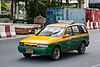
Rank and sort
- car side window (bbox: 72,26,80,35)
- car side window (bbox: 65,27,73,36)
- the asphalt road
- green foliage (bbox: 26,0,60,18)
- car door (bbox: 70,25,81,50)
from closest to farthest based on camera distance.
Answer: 1. the asphalt road
2. car side window (bbox: 65,27,73,36)
3. car door (bbox: 70,25,81,50)
4. car side window (bbox: 72,26,80,35)
5. green foliage (bbox: 26,0,60,18)

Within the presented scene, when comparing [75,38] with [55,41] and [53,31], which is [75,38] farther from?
[55,41]

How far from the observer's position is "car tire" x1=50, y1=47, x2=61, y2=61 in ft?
39.4

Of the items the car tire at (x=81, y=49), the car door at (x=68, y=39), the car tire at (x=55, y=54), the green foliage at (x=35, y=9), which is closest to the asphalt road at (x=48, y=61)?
the car tire at (x=55, y=54)

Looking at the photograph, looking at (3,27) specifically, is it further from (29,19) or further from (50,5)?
(50,5)

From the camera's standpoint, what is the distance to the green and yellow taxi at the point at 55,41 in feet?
38.4

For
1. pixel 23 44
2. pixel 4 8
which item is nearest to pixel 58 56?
pixel 23 44

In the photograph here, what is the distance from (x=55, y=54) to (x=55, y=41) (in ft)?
1.65

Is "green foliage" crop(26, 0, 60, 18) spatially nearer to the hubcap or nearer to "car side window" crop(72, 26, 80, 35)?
"car side window" crop(72, 26, 80, 35)

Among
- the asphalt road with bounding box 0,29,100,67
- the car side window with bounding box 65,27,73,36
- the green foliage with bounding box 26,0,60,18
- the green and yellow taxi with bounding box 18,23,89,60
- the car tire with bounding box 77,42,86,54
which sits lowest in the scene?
the asphalt road with bounding box 0,29,100,67

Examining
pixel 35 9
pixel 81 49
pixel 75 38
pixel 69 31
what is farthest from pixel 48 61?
pixel 35 9

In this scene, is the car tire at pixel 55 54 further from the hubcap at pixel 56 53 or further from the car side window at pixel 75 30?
the car side window at pixel 75 30

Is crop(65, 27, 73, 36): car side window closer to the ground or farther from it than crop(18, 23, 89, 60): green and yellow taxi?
farther from it

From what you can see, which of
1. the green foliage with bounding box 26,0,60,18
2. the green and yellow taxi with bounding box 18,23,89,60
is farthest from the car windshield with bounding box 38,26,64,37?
the green foliage with bounding box 26,0,60,18

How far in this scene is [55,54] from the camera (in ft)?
39.9
